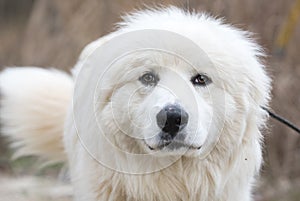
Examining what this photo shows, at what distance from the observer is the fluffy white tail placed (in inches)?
216

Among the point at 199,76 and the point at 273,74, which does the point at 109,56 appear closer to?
the point at 199,76

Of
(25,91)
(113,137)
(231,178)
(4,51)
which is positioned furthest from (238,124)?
(4,51)

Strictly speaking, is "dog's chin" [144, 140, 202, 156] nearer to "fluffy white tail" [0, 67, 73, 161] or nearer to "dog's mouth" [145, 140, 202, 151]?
"dog's mouth" [145, 140, 202, 151]

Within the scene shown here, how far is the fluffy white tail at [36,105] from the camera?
5496 millimetres

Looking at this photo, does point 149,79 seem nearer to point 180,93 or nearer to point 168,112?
point 180,93

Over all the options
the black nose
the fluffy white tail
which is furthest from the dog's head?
the fluffy white tail

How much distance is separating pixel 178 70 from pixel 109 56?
0.51 m

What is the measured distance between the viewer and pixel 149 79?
13.8 feet

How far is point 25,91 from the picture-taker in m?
5.53

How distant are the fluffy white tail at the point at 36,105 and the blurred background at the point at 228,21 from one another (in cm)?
133

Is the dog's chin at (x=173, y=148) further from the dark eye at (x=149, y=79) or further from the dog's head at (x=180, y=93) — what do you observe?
the dark eye at (x=149, y=79)

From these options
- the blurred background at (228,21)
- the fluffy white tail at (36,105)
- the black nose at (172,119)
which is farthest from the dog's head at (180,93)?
the blurred background at (228,21)

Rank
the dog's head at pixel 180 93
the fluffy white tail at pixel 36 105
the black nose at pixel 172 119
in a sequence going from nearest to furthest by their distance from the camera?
the black nose at pixel 172 119
the dog's head at pixel 180 93
the fluffy white tail at pixel 36 105

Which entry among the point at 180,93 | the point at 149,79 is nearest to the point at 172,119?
the point at 180,93
